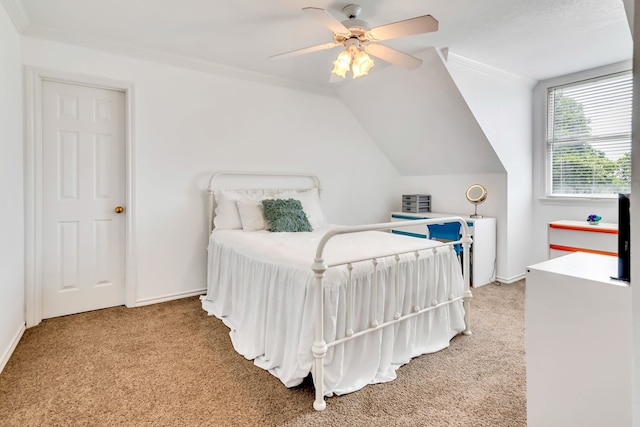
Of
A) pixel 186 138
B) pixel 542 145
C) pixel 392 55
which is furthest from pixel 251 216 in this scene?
pixel 542 145

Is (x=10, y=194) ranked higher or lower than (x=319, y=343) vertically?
higher

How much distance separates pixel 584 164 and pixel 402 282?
293 cm

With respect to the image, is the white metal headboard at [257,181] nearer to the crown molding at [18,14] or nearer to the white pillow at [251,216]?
the white pillow at [251,216]

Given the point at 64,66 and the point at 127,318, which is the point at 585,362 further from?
the point at 64,66

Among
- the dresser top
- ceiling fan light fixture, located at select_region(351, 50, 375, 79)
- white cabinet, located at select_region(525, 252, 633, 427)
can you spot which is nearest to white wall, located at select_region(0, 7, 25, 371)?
ceiling fan light fixture, located at select_region(351, 50, 375, 79)

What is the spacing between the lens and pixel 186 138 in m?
3.17

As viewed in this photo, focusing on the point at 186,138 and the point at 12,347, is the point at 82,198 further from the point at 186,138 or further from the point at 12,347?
the point at 12,347

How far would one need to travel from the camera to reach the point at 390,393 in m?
1.71

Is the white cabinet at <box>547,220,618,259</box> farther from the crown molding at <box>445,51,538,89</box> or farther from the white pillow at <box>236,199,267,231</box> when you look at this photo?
the white pillow at <box>236,199,267,231</box>

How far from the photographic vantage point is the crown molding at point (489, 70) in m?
3.09

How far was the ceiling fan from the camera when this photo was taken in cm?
187

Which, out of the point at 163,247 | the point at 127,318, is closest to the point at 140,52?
the point at 163,247

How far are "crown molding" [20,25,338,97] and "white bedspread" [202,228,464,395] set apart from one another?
5.88ft

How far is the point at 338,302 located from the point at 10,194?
2293 mm
